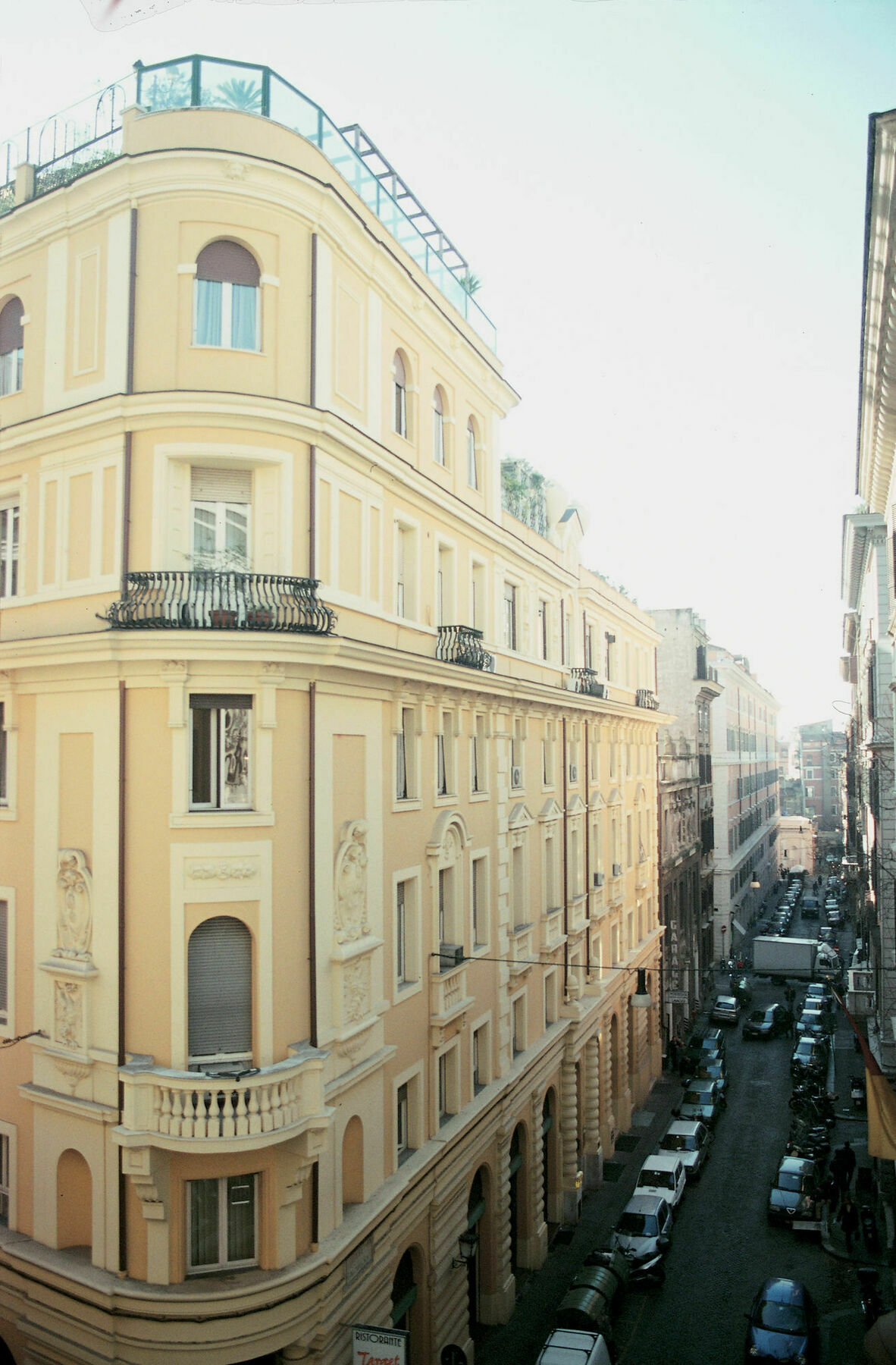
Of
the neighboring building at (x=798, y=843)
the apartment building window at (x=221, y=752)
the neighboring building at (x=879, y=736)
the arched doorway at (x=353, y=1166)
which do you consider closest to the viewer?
the apartment building window at (x=221, y=752)

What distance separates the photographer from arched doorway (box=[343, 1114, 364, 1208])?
17516 millimetres

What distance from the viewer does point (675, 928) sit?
52.8 m

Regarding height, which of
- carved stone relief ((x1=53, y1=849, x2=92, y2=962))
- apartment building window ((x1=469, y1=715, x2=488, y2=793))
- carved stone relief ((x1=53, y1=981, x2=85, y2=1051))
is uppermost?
apartment building window ((x1=469, y1=715, x2=488, y2=793))

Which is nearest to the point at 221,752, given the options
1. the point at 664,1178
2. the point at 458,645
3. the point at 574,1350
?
the point at 458,645

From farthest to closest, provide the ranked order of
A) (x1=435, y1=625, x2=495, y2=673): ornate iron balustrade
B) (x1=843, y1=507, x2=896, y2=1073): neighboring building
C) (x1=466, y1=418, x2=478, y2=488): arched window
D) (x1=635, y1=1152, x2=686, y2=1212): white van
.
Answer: (x1=635, y1=1152, x2=686, y2=1212): white van < (x1=843, y1=507, x2=896, y2=1073): neighboring building < (x1=466, y1=418, x2=478, y2=488): arched window < (x1=435, y1=625, x2=495, y2=673): ornate iron balustrade

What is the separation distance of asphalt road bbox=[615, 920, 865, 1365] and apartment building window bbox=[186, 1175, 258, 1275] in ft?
40.3

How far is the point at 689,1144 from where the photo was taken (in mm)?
35281

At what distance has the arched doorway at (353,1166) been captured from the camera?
17.5 metres

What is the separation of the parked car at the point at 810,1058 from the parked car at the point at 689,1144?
857cm

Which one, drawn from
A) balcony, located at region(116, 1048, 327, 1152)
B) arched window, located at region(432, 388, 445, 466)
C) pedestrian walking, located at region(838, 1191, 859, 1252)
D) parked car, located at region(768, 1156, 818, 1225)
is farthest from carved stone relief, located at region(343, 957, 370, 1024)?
pedestrian walking, located at region(838, 1191, 859, 1252)

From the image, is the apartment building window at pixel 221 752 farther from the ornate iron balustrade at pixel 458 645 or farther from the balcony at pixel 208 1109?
the ornate iron balustrade at pixel 458 645

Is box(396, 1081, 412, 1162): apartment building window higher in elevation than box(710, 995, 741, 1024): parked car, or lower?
higher

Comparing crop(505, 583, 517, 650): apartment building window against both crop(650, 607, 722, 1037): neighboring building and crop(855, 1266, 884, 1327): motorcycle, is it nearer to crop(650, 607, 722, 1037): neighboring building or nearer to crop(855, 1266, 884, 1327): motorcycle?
crop(855, 1266, 884, 1327): motorcycle

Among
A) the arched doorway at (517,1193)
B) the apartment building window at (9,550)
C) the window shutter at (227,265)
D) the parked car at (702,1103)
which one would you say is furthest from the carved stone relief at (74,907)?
the parked car at (702,1103)
